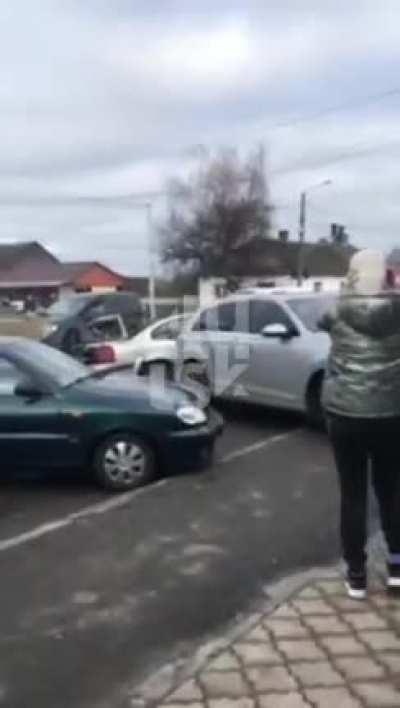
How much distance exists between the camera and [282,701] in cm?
359

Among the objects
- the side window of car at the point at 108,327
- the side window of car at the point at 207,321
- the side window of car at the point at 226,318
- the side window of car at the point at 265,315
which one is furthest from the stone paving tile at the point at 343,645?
the side window of car at the point at 108,327

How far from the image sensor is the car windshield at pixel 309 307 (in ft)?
34.7

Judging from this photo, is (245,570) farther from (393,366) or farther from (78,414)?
(78,414)

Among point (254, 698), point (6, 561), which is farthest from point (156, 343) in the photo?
point (254, 698)

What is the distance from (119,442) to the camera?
7.86 metres

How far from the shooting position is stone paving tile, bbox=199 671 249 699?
3.65 m

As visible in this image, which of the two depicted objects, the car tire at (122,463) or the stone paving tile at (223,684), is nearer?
the stone paving tile at (223,684)

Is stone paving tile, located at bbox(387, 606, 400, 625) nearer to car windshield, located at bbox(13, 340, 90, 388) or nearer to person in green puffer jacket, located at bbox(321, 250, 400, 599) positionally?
person in green puffer jacket, located at bbox(321, 250, 400, 599)

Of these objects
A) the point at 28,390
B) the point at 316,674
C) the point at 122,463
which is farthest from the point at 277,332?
the point at 316,674

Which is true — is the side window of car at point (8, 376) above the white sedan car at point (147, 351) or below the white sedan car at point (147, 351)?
above

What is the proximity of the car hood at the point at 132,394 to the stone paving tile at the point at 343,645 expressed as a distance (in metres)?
4.03

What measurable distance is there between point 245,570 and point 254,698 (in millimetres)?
1757

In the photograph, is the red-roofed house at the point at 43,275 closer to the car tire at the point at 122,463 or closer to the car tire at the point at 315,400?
the car tire at the point at 315,400

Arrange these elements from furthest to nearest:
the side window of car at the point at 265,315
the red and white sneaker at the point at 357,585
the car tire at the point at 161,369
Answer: the car tire at the point at 161,369
the side window of car at the point at 265,315
the red and white sneaker at the point at 357,585
